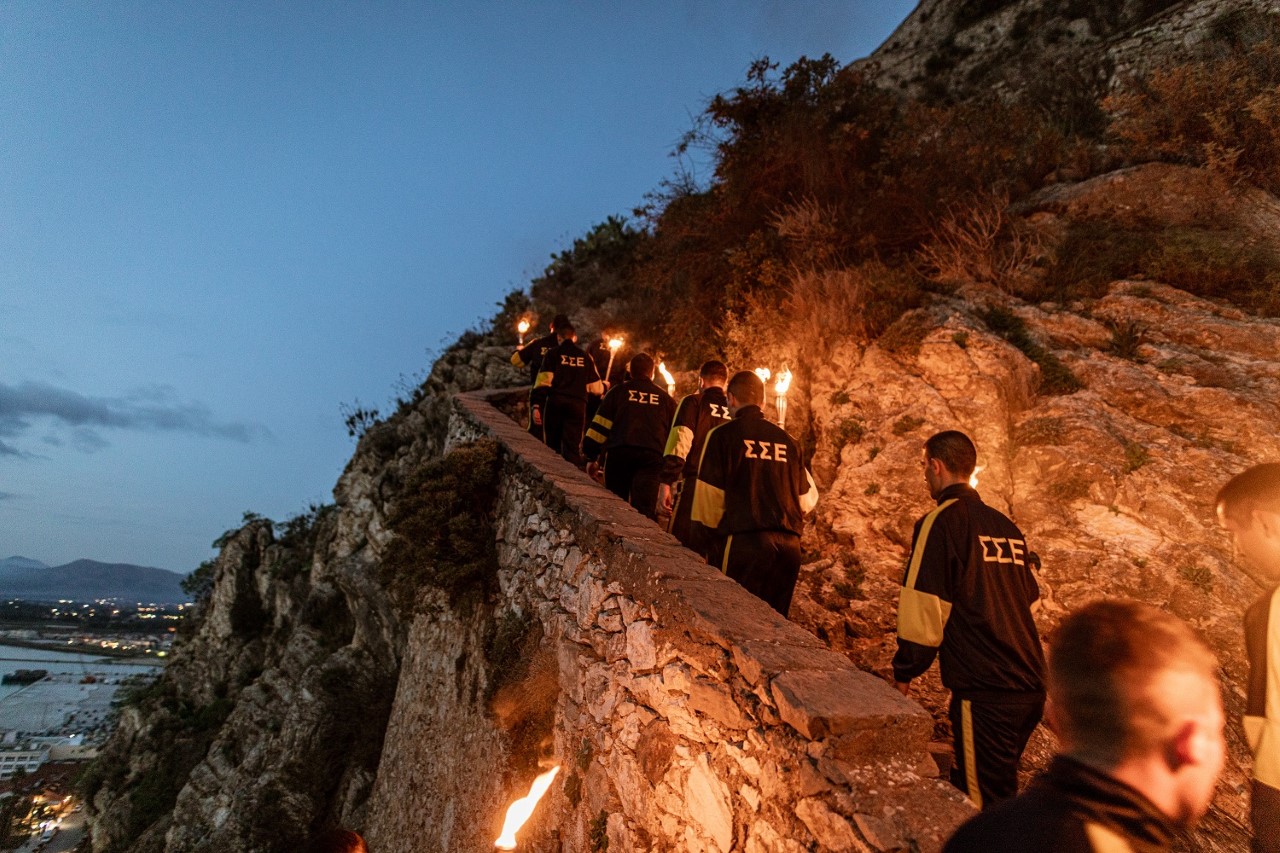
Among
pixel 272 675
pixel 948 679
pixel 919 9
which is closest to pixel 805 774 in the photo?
pixel 948 679

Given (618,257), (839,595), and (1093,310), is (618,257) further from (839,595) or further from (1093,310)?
(839,595)

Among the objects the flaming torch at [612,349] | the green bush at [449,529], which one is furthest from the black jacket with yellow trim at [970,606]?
the flaming torch at [612,349]

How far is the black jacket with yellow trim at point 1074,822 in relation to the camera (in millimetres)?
996

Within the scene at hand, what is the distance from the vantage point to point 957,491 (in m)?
2.93

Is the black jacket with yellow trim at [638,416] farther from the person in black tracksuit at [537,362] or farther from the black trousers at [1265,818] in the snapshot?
the black trousers at [1265,818]

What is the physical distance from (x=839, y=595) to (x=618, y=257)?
13631 mm

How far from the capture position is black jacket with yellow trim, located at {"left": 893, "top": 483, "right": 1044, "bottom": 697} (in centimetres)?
262

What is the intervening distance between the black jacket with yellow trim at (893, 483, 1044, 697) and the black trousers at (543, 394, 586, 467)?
4992 mm

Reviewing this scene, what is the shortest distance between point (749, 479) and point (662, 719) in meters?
1.53

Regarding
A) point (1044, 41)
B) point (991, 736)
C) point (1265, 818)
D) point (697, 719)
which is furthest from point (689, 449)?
point (1044, 41)

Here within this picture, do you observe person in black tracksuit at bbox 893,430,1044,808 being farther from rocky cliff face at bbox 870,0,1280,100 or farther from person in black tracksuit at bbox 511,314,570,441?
rocky cliff face at bbox 870,0,1280,100

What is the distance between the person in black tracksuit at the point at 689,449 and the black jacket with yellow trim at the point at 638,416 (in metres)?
0.82

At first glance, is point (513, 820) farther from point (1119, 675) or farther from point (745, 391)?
point (745, 391)

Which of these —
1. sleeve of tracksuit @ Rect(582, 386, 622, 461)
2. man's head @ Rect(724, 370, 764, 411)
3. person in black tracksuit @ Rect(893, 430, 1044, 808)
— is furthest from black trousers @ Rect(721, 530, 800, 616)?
sleeve of tracksuit @ Rect(582, 386, 622, 461)
